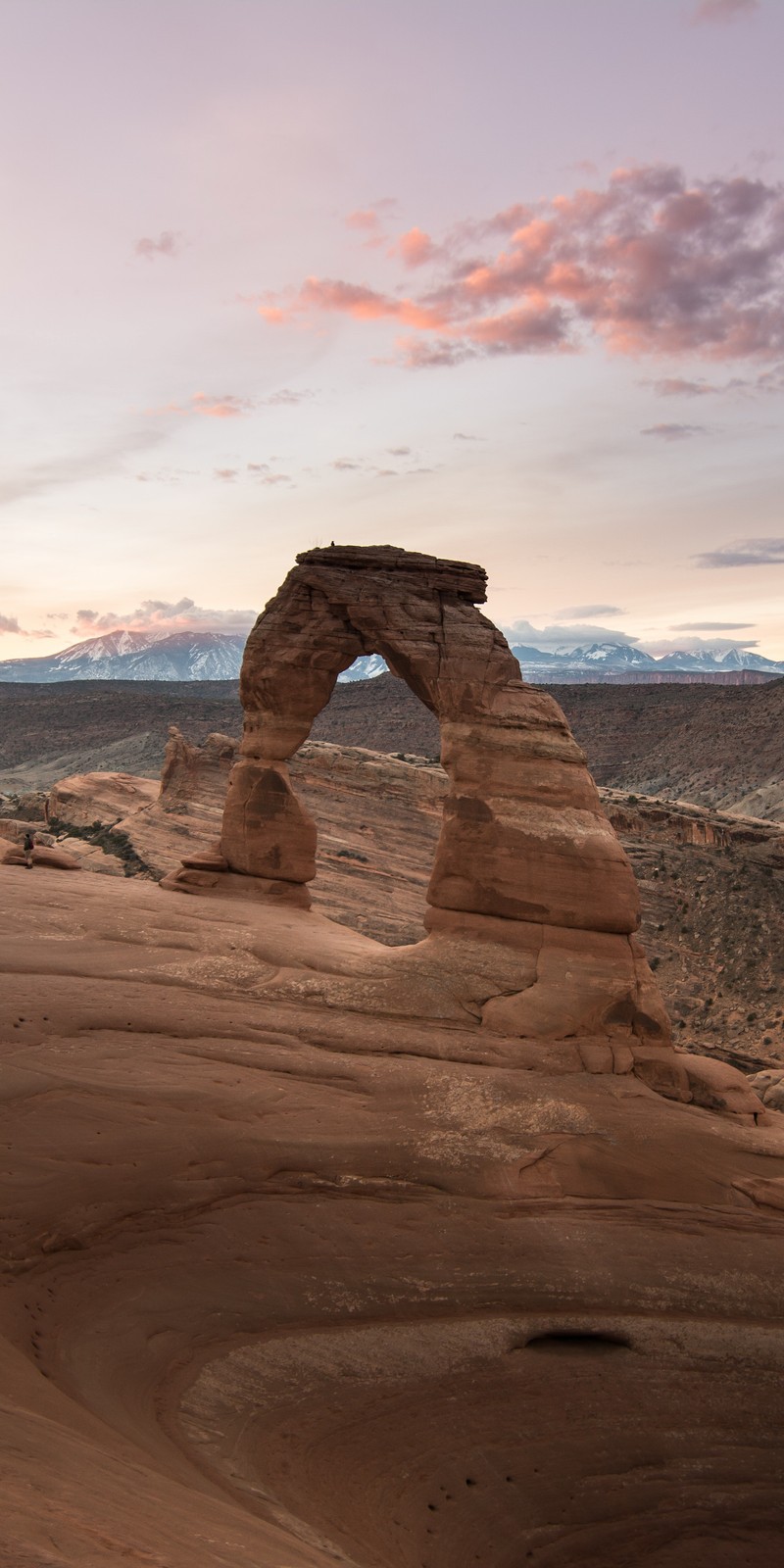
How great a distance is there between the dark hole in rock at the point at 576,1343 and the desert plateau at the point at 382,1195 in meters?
0.03

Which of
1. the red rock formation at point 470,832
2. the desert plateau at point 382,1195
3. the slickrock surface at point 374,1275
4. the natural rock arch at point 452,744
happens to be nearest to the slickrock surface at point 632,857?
the natural rock arch at point 452,744

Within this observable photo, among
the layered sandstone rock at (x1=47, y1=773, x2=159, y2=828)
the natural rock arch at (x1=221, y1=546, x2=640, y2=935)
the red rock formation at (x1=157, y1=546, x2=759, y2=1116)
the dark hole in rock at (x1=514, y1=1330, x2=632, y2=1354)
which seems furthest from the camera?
the layered sandstone rock at (x1=47, y1=773, x2=159, y2=828)

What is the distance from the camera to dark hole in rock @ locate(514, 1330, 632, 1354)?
11492 millimetres

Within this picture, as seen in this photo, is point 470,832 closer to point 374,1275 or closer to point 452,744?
point 452,744

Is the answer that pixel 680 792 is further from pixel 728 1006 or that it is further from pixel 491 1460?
pixel 491 1460

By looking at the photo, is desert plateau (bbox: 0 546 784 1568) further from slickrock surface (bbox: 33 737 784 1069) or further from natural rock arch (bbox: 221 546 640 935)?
slickrock surface (bbox: 33 737 784 1069)

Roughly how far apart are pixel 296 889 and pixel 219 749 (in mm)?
20988

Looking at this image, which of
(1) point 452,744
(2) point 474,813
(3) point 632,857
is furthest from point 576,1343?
(3) point 632,857

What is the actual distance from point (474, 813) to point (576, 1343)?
7.40 m

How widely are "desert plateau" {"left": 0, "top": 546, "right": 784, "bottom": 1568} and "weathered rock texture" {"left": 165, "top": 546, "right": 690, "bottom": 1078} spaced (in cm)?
5

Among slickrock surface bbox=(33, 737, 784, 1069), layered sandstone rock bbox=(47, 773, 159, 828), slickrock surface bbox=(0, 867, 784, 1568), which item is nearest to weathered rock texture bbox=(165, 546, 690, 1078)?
slickrock surface bbox=(0, 867, 784, 1568)

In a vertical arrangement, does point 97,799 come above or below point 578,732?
below

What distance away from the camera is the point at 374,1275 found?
→ 1140cm

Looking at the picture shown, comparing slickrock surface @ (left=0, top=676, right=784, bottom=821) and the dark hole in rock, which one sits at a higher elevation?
slickrock surface @ (left=0, top=676, right=784, bottom=821)
